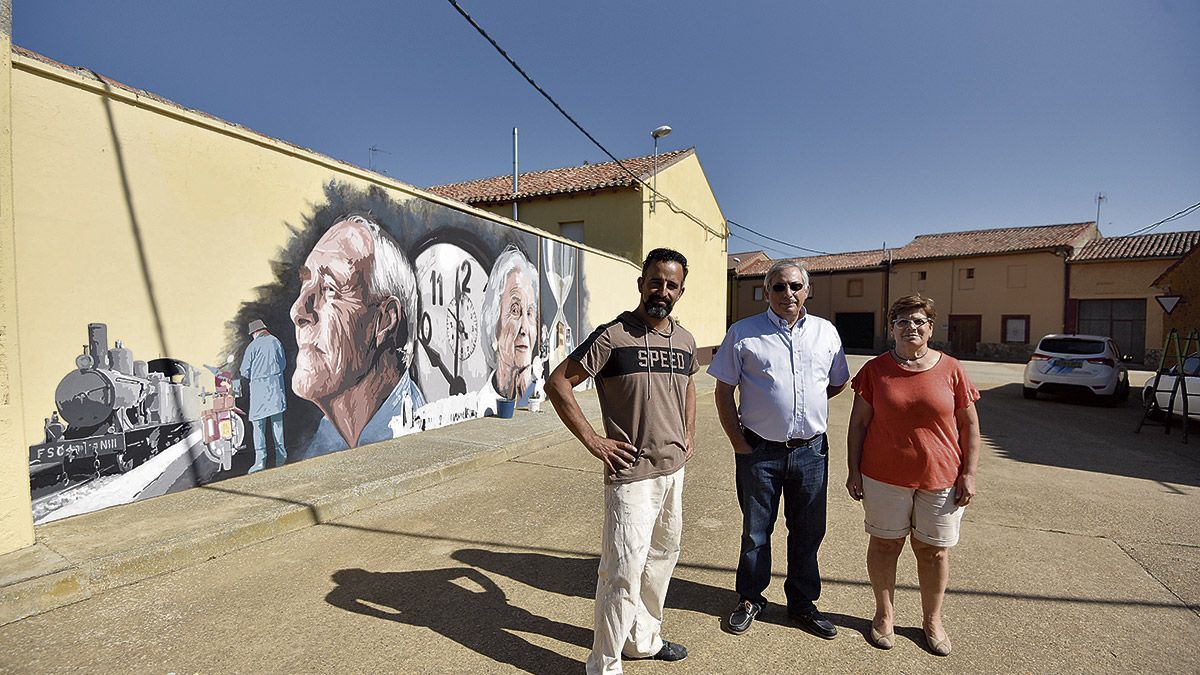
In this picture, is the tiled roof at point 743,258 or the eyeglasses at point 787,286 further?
the tiled roof at point 743,258

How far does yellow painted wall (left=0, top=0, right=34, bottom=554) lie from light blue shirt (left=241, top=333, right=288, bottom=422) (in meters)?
1.68

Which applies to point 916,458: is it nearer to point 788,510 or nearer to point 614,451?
point 788,510

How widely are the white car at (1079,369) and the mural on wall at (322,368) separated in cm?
1113

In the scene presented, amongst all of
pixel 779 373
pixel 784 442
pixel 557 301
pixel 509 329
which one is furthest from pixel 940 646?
pixel 557 301

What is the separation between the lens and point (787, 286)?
269 cm

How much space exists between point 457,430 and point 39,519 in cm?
406

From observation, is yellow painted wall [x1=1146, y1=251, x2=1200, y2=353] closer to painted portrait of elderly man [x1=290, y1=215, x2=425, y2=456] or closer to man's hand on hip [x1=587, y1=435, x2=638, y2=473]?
man's hand on hip [x1=587, y1=435, x2=638, y2=473]

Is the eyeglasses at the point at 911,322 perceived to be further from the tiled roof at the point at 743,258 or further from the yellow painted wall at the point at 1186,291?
the tiled roof at the point at 743,258

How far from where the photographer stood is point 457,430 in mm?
7219

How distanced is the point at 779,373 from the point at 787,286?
17.4 inches

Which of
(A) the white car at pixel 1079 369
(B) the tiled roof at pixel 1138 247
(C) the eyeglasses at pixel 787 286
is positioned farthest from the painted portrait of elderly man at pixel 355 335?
(B) the tiled roof at pixel 1138 247

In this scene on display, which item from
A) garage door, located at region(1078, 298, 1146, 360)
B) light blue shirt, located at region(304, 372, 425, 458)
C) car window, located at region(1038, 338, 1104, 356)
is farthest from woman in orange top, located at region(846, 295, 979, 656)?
garage door, located at region(1078, 298, 1146, 360)

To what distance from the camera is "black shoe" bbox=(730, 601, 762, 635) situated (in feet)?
8.73

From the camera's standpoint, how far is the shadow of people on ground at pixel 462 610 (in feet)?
8.17
